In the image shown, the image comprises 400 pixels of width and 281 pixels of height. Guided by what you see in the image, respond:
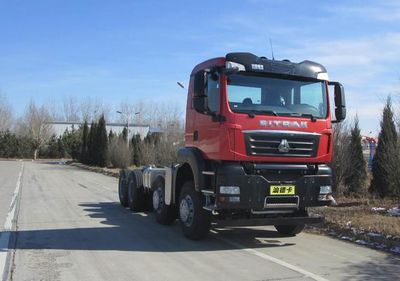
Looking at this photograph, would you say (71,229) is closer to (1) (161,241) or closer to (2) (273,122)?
(1) (161,241)

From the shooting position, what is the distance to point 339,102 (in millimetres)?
9984

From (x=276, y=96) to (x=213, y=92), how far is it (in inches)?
46.1

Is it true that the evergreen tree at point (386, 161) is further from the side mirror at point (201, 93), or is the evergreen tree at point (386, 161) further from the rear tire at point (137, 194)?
the side mirror at point (201, 93)

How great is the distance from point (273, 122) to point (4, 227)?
21.8 ft

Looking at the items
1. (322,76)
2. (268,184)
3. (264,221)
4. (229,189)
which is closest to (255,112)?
(268,184)

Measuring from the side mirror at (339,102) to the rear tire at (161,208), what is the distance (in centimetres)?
434

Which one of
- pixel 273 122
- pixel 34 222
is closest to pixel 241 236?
pixel 273 122

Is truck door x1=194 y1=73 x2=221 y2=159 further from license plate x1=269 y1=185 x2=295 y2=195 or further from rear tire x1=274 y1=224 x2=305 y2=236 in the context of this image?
rear tire x1=274 y1=224 x2=305 y2=236

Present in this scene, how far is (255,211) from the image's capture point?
9.27 m

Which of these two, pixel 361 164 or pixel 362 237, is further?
pixel 361 164

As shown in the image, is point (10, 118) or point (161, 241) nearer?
point (161, 241)

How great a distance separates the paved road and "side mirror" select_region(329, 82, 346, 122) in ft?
7.99

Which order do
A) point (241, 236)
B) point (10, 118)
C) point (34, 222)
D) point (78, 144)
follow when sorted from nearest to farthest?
point (241, 236), point (34, 222), point (78, 144), point (10, 118)

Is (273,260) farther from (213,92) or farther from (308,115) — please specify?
(213,92)
